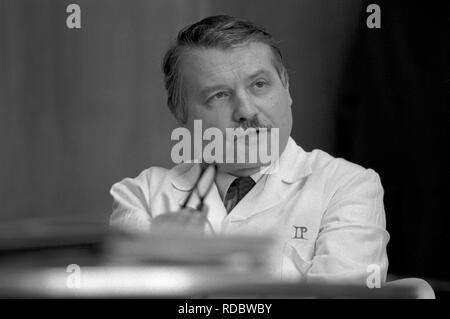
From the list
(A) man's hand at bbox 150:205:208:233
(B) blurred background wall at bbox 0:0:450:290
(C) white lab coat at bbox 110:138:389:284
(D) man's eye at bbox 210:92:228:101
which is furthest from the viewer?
(B) blurred background wall at bbox 0:0:450:290

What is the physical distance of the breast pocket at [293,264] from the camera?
4.75 feet

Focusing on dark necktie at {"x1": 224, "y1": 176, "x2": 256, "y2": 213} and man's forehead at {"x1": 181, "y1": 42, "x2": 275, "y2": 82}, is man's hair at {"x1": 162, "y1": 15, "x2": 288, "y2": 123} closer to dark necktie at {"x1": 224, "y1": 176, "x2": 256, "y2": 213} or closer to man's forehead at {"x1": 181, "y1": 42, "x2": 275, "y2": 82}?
man's forehead at {"x1": 181, "y1": 42, "x2": 275, "y2": 82}

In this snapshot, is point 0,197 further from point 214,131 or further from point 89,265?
point 89,265

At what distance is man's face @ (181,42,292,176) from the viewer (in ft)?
4.96

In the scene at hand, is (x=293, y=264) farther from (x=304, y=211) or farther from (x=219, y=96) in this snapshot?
(x=219, y=96)

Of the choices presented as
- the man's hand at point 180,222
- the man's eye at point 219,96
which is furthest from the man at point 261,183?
the man's hand at point 180,222

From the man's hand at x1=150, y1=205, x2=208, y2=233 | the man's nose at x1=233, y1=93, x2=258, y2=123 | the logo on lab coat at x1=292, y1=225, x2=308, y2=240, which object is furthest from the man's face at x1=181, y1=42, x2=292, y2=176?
the man's hand at x1=150, y1=205, x2=208, y2=233

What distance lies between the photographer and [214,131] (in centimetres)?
157

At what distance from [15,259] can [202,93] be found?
0.60 m

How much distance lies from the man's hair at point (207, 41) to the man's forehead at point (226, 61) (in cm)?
1

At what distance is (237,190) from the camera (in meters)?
1.56

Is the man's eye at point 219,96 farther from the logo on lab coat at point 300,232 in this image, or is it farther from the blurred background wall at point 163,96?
the logo on lab coat at point 300,232

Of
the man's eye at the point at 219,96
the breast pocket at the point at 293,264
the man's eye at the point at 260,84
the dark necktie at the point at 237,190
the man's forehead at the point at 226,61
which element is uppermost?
the man's forehead at the point at 226,61
